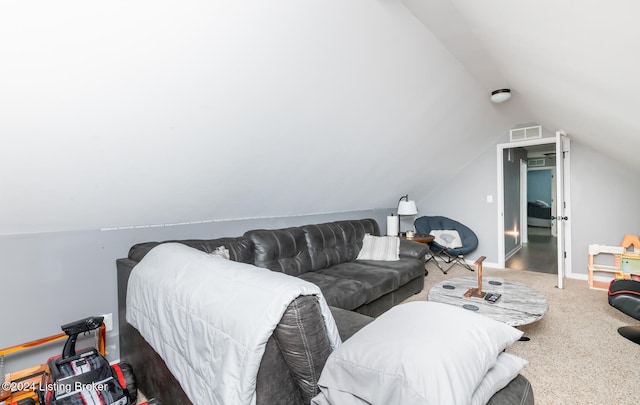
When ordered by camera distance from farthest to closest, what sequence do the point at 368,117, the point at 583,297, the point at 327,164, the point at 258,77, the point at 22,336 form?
the point at 583,297 < the point at 327,164 < the point at 368,117 < the point at 22,336 < the point at 258,77

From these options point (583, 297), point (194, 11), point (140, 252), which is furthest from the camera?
point (583, 297)

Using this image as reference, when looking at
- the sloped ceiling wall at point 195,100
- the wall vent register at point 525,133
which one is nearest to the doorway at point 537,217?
the wall vent register at point 525,133

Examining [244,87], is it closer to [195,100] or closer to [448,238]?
[195,100]

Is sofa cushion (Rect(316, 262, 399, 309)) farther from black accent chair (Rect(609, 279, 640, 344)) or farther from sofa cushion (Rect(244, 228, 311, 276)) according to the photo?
black accent chair (Rect(609, 279, 640, 344))

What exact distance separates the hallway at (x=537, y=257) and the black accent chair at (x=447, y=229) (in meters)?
0.75

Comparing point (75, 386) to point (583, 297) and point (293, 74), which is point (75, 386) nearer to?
point (293, 74)

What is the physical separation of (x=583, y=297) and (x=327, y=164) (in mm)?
3338

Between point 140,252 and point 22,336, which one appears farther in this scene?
point 140,252

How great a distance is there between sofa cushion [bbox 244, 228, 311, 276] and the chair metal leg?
9.16 ft

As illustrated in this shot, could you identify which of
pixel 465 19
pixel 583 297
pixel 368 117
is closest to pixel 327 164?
pixel 368 117

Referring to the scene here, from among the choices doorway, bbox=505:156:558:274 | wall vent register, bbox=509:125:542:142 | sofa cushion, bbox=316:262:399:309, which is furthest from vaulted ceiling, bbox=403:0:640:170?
doorway, bbox=505:156:558:274

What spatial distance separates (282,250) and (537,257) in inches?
201

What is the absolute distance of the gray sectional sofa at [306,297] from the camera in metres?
0.99

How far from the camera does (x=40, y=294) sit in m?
1.97
